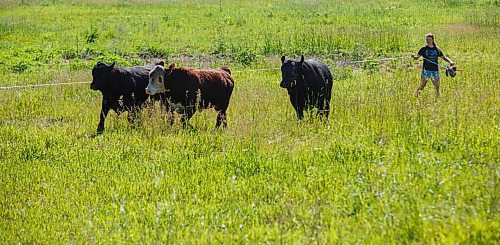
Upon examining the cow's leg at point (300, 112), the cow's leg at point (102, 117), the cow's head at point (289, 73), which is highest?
the cow's head at point (289, 73)

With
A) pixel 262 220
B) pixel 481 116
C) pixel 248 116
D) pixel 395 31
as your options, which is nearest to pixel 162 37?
pixel 395 31

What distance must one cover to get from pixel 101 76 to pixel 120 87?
0.47 metres

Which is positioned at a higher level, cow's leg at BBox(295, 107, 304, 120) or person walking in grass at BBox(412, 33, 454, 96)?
person walking in grass at BBox(412, 33, 454, 96)

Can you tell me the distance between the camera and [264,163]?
10570 millimetres

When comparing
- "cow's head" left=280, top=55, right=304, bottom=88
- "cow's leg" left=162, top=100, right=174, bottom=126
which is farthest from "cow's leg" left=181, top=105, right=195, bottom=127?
"cow's head" left=280, top=55, right=304, bottom=88

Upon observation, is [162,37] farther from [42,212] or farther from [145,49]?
[42,212]

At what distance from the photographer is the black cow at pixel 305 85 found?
14008 millimetres

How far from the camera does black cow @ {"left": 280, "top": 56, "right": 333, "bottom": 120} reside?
14.0 m

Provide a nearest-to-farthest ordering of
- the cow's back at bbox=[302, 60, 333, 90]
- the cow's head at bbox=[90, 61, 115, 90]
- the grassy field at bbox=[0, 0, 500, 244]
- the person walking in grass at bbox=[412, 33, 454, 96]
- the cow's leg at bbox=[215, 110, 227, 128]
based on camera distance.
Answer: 1. the grassy field at bbox=[0, 0, 500, 244]
2. the cow's leg at bbox=[215, 110, 227, 128]
3. the cow's back at bbox=[302, 60, 333, 90]
4. the cow's head at bbox=[90, 61, 115, 90]
5. the person walking in grass at bbox=[412, 33, 454, 96]

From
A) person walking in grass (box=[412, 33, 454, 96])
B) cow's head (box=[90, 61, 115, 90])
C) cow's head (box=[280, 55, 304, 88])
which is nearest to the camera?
cow's head (box=[280, 55, 304, 88])

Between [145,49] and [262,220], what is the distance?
59.7ft

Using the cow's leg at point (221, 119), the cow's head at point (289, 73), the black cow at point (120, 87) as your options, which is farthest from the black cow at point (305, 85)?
the black cow at point (120, 87)

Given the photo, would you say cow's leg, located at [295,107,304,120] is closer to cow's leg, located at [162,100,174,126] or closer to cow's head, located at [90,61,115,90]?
cow's leg, located at [162,100,174,126]

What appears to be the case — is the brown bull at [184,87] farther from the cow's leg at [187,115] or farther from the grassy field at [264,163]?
the grassy field at [264,163]
